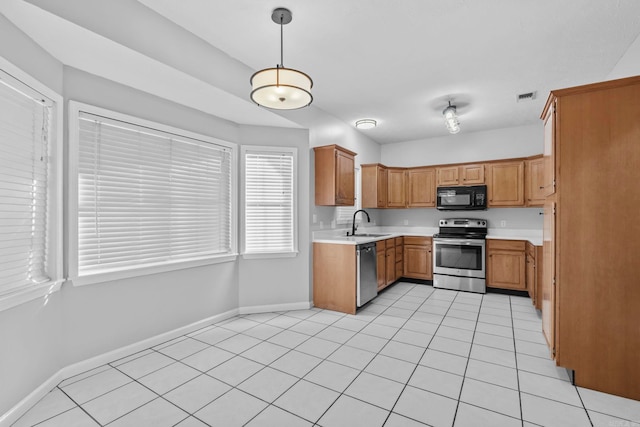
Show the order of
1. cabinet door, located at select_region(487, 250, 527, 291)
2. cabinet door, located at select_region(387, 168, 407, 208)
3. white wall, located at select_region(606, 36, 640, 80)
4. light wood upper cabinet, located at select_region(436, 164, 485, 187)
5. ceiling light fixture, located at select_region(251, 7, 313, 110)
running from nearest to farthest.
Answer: ceiling light fixture, located at select_region(251, 7, 313, 110), white wall, located at select_region(606, 36, 640, 80), cabinet door, located at select_region(487, 250, 527, 291), light wood upper cabinet, located at select_region(436, 164, 485, 187), cabinet door, located at select_region(387, 168, 407, 208)

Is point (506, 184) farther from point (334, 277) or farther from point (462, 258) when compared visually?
point (334, 277)

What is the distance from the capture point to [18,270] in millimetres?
1981

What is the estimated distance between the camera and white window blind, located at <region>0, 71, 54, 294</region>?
188 centimetres

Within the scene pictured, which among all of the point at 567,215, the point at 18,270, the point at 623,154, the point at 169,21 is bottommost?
the point at 18,270

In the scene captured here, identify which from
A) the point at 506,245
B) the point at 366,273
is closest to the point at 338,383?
the point at 366,273

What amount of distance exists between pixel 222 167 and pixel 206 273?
1278 millimetres

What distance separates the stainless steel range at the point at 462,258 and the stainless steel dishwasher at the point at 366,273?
5.04 ft

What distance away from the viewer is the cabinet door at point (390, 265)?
4.97m

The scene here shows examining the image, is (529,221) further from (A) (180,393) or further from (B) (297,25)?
(A) (180,393)

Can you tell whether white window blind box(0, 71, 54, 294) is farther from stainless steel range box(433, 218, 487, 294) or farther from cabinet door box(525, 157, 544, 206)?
cabinet door box(525, 157, 544, 206)

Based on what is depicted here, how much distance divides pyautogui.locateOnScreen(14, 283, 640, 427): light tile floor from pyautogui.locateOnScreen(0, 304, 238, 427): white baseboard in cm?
5

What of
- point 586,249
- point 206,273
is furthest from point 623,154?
point 206,273

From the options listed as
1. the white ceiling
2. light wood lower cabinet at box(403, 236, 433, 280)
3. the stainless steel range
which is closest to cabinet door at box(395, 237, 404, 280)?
light wood lower cabinet at box(403, 236, 433, 280)

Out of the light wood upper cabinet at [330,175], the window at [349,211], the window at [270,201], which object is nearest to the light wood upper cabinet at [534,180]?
the window at [349,211]
